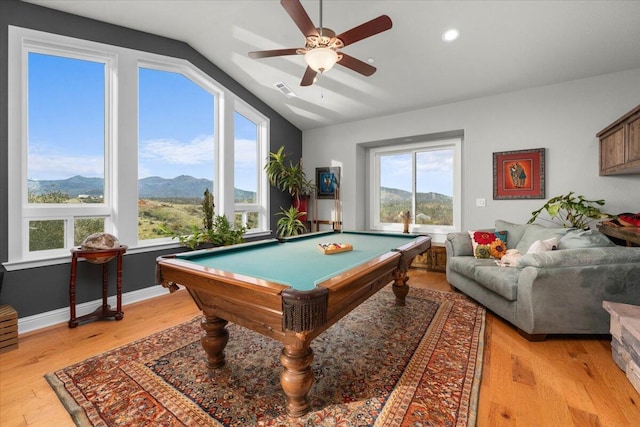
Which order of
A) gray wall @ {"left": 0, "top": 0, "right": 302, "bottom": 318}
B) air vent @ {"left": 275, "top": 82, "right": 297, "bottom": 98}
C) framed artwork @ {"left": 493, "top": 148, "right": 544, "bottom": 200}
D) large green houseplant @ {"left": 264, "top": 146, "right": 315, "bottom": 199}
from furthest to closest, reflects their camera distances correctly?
large green houseplant @ {"left": 264, "top": 146, "right": 315, "bottom": 199}, air vent @ {"left": 275, "top": 82, "right": 297, "bottom": 98}, framed artwork @ {"left": 493, "top": 148, "right": 544, "bottom": 200}, gray wall @ {"left": 0, "top": 0, "right": 302, "bottom": 318}

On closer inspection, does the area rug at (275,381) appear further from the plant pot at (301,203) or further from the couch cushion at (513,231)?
the plant pot at (301,203)

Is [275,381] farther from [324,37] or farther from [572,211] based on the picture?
[572,211]

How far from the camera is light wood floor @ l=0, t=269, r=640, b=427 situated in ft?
4.76

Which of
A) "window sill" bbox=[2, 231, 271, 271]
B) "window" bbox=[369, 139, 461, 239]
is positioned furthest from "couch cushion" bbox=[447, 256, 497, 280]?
"window sill" bbox=[2, 231, 271, 271]

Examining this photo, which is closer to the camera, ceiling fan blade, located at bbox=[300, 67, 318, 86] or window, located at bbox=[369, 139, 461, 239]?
ceiling fan blade, located at bbox=[300, 67, 318, 86]

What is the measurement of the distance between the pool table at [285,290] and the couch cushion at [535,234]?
190 centimetres

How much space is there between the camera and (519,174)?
12.5 feet

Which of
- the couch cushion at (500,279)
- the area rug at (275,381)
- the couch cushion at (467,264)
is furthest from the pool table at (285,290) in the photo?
the couch cushion at (467,264)

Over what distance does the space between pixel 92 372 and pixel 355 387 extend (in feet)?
5.72

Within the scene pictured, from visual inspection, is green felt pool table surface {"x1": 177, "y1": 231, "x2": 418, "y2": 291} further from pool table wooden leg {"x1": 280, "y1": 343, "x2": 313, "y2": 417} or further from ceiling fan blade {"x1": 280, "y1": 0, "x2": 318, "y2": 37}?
ceiling fan blade {"x1": 280, "y1": 0, "x2": 318, "y2": 37}

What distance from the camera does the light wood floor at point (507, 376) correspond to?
57.1 inches

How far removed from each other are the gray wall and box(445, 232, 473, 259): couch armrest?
3.76 m

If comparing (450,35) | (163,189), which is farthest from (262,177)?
(450,35)

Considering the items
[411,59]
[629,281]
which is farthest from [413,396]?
[411,59]
